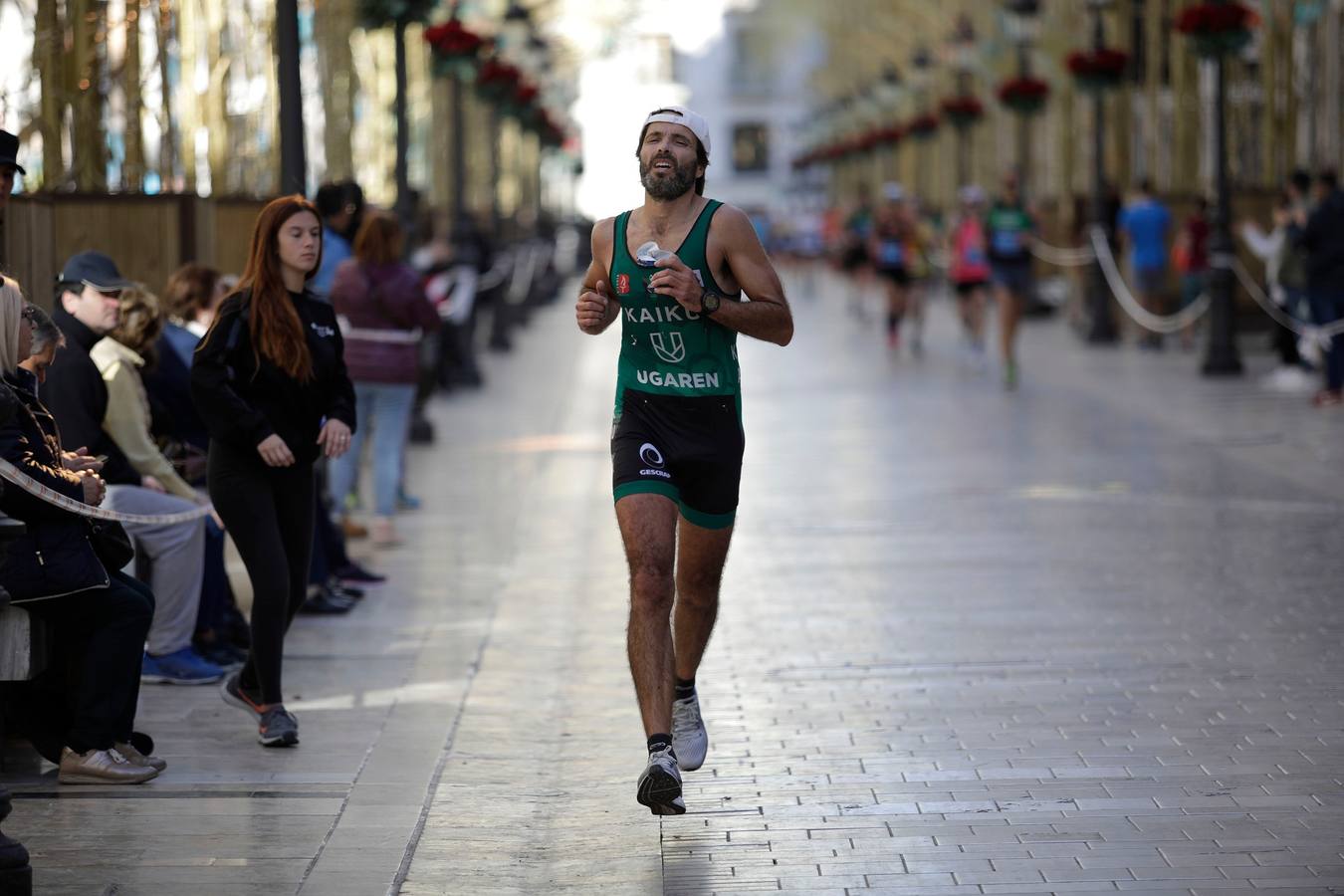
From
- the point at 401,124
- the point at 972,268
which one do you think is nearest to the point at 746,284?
the point at 401,124

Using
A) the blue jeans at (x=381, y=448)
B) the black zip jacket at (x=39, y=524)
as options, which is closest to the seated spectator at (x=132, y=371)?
the black zip jacket at (x=39, y=524)

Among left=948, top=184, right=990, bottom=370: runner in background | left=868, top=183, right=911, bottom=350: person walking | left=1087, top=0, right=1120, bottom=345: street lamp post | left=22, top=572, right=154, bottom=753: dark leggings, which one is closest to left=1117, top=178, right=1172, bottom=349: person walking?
left=1087, top=0, right=1120, bottom=345: street lamp post

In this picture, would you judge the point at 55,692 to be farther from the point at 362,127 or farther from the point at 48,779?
the point at 362,127

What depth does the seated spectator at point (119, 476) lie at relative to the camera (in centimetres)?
806

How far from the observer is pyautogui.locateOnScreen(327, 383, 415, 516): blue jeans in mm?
12000

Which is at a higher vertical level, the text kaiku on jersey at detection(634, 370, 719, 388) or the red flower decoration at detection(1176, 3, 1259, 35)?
the red flower decoration at detection(1176, 3, 1259, 35)

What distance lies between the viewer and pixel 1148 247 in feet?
86.2

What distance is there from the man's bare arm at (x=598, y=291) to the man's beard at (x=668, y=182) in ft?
0.62

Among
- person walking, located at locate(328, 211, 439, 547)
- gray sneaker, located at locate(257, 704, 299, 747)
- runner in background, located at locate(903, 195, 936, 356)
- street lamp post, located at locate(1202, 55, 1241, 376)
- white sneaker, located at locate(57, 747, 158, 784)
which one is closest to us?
white sneaker, located at locate(57, 747, 158, 784)

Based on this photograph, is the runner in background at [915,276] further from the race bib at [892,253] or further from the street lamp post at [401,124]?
the street lamp post at [401,124]

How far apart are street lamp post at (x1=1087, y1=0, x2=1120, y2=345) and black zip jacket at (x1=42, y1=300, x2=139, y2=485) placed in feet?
68.2

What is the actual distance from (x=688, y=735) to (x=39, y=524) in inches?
78.7

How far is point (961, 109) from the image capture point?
4184cm

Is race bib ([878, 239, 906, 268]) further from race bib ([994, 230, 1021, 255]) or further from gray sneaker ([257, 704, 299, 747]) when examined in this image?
gray sneaker ([257, 704, 299, 747])
